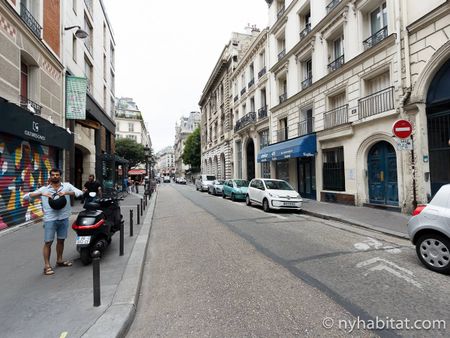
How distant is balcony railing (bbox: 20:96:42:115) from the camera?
8.80 metres

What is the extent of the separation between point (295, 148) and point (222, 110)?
20.5 metres

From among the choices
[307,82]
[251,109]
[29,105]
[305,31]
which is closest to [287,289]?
[29,105]

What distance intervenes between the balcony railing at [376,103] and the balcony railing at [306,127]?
13.5ft

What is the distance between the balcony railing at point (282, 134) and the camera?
1854cm

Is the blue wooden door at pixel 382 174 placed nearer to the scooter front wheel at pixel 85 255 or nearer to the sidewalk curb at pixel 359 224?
the sidewalk curb at pixel 359 224

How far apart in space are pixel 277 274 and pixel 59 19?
14.4 metres

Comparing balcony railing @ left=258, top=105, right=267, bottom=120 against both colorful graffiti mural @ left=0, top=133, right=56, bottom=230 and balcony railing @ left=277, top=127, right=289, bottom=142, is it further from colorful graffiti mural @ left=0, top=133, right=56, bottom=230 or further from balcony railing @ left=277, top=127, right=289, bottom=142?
colorful graffiti mural @ left=0, top=133, right=56, bottom=230

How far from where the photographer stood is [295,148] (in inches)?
596

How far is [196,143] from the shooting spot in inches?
2224

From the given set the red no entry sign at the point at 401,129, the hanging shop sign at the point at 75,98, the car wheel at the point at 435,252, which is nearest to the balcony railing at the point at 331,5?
the red no entry sign at the point at 401,129

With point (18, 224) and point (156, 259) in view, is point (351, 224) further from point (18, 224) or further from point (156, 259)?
point (18, 224)

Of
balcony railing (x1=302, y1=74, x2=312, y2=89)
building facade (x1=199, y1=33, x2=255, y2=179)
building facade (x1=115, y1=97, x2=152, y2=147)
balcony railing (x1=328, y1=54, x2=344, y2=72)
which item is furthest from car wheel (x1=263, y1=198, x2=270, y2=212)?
building facade (x1=115, y1=97, x2=152, y2=147)

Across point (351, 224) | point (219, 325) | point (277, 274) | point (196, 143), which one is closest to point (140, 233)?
point (277, 274)

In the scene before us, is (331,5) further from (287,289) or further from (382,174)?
(287,289)
